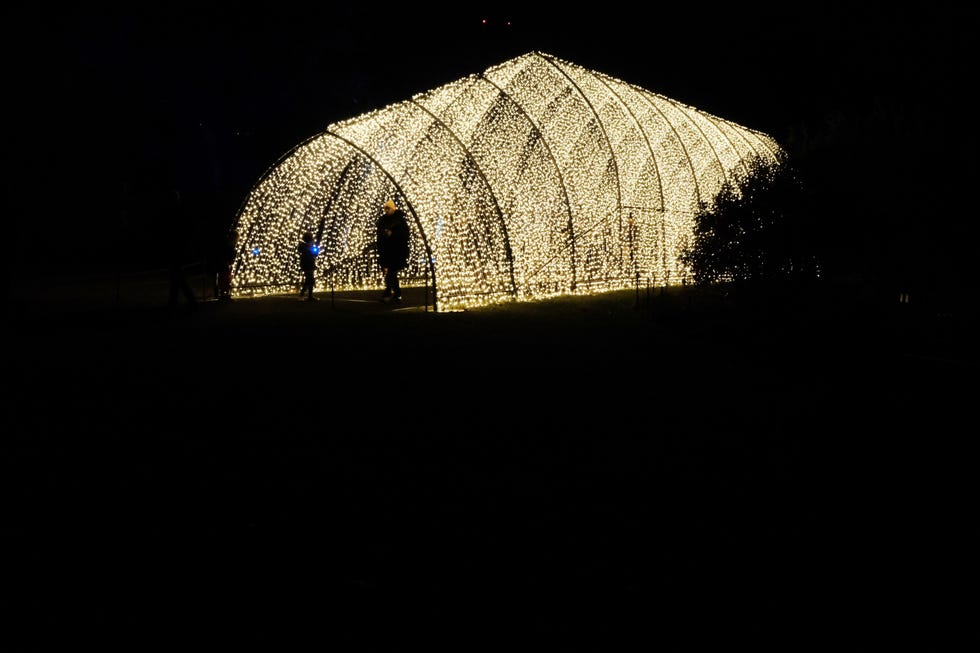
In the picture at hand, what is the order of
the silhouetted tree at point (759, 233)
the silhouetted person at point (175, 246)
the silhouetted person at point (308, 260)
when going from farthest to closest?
1. the silhouetted person at point (308, 260)
2. the silhouetted person at point (175, 246)
3. the silhouetted tree at point (759, 233)

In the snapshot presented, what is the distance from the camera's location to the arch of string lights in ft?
50.7

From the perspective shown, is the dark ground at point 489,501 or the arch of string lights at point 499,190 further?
the arch of string lights at point 499,190

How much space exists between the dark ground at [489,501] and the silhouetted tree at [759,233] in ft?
9.51

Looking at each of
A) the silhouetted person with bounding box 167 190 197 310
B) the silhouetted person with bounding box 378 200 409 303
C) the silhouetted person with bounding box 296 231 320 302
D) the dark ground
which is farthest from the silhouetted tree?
the silhouetted person with bounding box 167 190 197 310

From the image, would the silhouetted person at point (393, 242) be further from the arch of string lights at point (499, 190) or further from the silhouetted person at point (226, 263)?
the silhouetted person at point (226, 263)

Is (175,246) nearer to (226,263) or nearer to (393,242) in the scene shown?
(226,263)

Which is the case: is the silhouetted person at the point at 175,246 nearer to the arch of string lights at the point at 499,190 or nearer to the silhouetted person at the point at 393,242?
the arch of string lights at the point at 499,190

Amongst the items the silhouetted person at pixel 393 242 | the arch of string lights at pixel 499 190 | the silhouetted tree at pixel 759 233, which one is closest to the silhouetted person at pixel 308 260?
the arch of string lights at pixel 499 190

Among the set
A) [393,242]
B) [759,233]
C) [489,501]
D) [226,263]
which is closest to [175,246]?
[226,263]

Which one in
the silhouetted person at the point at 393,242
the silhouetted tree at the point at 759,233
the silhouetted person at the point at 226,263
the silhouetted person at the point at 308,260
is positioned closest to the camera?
the silhouetted tree at the point at 759,233

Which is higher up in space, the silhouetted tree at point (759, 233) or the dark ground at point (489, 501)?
the silhouetted tree at point (759, 233)

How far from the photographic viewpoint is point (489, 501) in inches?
176

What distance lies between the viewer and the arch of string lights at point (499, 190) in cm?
1545

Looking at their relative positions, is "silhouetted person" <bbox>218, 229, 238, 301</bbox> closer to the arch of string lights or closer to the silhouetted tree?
the arch of string lights
